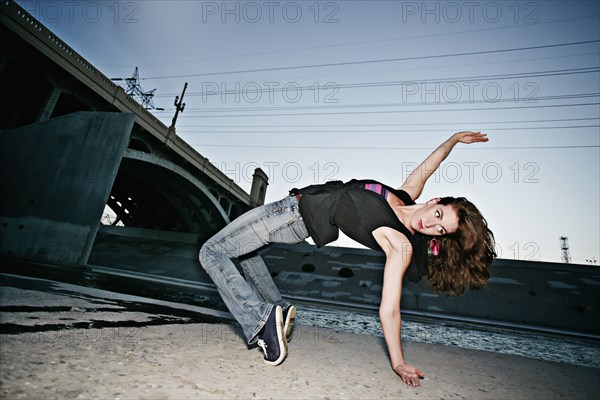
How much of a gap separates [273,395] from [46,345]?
91cm

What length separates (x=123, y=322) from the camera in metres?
1.70

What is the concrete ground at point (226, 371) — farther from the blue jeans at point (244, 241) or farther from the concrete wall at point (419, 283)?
the concrete wall at point (419, 283)

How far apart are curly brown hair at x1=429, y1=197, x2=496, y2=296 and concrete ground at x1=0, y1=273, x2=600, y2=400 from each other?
0.52 m

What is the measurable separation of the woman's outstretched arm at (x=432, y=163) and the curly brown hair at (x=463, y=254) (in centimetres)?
35

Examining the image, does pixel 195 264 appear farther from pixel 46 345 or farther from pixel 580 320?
pixel 580 320

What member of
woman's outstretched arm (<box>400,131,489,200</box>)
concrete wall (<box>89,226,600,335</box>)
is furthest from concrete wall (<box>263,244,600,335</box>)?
woman's outstretched arm (<box>400,131,489,200</box>)

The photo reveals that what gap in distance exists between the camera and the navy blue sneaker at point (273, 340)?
1358 millimetres

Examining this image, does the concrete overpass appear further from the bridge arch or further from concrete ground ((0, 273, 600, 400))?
concrete ground ((0, 273, 600, 400))

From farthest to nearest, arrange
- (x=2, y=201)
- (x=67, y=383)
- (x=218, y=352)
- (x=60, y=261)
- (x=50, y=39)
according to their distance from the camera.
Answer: (x=50, y=39), (x=2, y=201), (x=60, y=261), (x=218, y=352), (x=67, y=383)

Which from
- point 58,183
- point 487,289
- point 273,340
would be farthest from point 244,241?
point 58,183

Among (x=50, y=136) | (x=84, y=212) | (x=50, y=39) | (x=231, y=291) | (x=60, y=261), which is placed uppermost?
(x=50, y=39)

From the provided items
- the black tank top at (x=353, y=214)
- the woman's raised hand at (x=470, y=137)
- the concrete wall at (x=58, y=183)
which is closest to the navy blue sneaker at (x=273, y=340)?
the black tank top at (x=353, y=214)

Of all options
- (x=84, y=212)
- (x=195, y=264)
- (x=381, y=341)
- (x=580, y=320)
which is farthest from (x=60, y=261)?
(x=580, y=320)

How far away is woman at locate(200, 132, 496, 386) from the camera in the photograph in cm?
148
